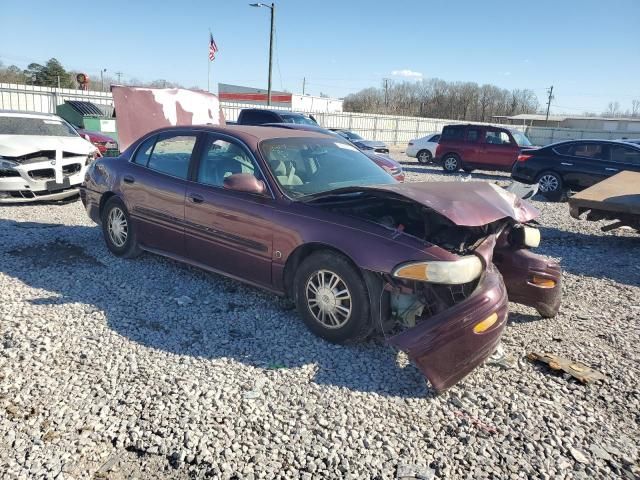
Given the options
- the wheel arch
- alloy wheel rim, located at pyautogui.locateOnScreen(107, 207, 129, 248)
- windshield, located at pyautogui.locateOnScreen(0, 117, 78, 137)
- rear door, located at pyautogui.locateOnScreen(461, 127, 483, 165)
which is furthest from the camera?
rear door, located at pyautogui.locateOnScreen(461, 127, 483, 165)

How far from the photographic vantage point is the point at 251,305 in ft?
15.2

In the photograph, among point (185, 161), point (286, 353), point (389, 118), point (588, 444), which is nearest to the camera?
point (588, 444)

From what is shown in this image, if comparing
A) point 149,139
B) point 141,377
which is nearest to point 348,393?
point 141,377

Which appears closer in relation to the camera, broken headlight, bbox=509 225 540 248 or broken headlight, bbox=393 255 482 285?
broken headlight, bbox=393 255 482 285

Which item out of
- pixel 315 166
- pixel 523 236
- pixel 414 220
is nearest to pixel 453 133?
pixel 523 236

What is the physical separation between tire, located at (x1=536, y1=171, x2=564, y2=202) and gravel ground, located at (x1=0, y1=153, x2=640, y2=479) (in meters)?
8.01

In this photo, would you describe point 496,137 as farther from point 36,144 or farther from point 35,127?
point 36,144

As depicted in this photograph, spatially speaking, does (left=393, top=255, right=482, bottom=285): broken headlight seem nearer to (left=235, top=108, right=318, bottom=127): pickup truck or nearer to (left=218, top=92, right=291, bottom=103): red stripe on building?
(left=235, top=108, right=318, bottom=127): pickup truck

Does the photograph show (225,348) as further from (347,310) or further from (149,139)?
(149,139)

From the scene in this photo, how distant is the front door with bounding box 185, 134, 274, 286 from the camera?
4.29 meters

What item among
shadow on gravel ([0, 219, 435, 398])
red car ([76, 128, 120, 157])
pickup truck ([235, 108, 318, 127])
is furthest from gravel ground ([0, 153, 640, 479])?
pickup truck ([235, 108, 318, 127])

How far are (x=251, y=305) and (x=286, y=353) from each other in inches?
38.6

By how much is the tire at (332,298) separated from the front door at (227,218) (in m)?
0.45

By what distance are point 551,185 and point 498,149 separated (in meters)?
5.11
